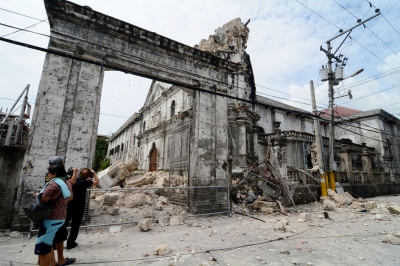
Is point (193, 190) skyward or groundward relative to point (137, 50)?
groundward

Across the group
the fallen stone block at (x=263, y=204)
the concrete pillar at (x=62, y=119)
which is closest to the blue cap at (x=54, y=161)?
the concrete pillar at (x=62, y=119)

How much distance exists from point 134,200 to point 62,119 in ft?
11.5

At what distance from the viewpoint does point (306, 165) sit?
795 inches

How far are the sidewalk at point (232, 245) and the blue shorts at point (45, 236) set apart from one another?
93 centimetres

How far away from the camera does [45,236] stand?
257 centimetres

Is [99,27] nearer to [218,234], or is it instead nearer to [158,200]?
[158,200]

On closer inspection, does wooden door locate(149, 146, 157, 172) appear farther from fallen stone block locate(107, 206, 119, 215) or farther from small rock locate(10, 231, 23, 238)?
small rock locate(10, 231, 23, 238)

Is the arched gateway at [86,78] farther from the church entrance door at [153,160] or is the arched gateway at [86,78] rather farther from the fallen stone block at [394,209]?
the church entrance door at [153,160]

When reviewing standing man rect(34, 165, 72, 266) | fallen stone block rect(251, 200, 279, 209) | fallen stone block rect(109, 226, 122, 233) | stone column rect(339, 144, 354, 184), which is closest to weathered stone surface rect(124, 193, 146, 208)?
fallen stone block rect(109, 226, 122, 233)

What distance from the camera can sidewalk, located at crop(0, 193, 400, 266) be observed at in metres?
3.38

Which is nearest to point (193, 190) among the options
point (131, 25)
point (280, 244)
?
point (280, 244)

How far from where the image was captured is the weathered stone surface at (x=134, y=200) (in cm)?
721

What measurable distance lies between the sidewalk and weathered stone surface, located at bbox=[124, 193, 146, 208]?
1.68 meters

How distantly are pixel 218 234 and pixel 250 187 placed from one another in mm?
5590
